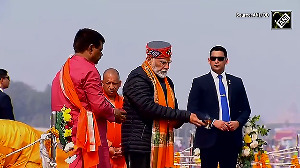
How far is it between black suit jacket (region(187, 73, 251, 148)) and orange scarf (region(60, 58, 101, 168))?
1.50 meters

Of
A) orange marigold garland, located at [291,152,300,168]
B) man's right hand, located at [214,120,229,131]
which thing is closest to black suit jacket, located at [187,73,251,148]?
man's right hand, located at [214,120,229,131]

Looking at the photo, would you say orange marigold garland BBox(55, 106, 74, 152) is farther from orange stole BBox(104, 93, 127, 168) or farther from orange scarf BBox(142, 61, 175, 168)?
orange stole BBox(104, 93, 127, 168)

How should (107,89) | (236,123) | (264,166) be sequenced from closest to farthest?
(236,123)
(107,89)
(264,166)

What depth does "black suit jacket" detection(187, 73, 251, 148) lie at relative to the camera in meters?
6.68

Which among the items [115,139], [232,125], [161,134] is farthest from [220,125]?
[115,139]

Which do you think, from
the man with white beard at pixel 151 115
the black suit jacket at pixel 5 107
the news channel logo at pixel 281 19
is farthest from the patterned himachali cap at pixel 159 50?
the news channel logo at pixel 281 19

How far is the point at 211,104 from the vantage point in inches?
264

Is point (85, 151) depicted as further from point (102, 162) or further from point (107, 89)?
point (107, 89)

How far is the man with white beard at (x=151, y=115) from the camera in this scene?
232 inches

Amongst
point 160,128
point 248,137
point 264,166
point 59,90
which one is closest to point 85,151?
point 59,90

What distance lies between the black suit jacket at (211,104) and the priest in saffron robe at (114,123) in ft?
2.46

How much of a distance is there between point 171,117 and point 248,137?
168 centimetres

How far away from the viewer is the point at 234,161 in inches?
265

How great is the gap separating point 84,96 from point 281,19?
260 inches
